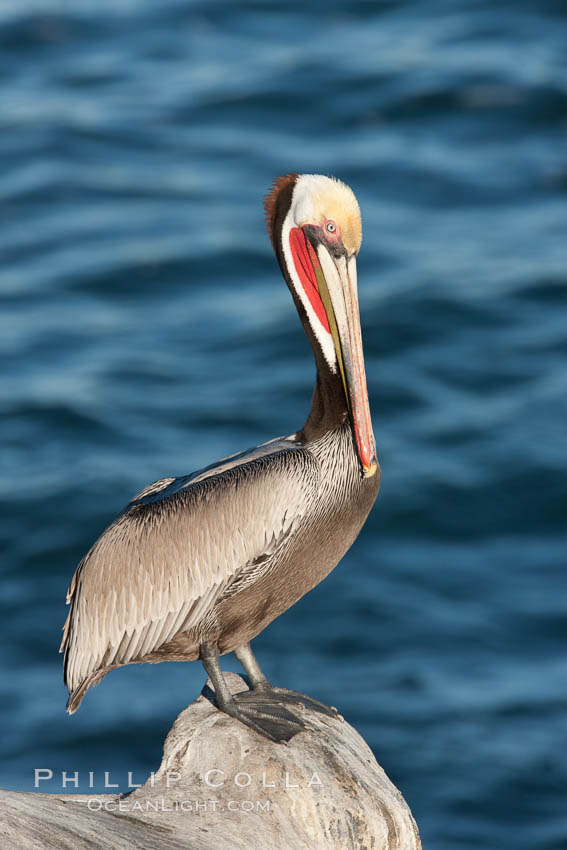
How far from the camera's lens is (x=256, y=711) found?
18.0 feet

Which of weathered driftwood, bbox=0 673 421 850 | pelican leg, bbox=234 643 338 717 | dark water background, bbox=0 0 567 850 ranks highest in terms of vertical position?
dark water background, bbox=0 0 567 850

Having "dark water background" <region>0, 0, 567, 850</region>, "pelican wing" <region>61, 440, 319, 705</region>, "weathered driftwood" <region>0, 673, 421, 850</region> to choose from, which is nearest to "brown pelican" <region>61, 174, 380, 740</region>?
"pelican wing" <region>61, 440, 319, 705</region>

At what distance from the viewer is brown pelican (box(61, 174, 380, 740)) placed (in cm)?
548

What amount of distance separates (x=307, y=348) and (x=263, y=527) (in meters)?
10.6

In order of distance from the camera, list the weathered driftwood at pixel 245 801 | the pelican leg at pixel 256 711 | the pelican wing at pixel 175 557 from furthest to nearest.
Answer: the pelican wing at pixel 175 557 → the pelican leg at pixel 256 711 → the weathered driftwood at pixel 245 801

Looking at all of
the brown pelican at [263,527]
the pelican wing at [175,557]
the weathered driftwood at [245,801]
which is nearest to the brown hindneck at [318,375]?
the brown pelican at [263,527]

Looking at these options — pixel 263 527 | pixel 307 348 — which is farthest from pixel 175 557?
pixel 307 348

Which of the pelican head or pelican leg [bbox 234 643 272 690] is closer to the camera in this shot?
the pelican head

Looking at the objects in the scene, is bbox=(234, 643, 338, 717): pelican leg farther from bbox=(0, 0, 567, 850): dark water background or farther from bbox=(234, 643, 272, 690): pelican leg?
bbox=(0, 0, 567, 850): dark water background

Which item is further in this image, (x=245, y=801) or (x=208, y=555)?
(x=208, y=555)

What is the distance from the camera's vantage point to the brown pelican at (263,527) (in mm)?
5480

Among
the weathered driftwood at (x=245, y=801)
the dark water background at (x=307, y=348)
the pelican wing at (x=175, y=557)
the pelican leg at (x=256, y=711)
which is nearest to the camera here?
the weathered driftwood at (x=245, y=801)

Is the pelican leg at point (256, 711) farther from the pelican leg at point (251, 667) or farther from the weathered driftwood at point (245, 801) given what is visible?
the pelican leg at point (251, 667)

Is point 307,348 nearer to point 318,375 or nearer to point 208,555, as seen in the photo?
point 318,375
